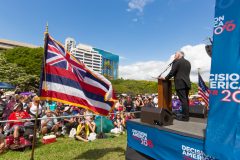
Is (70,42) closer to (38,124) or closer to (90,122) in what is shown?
(38,124)

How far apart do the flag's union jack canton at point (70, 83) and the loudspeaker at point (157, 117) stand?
5.58ft

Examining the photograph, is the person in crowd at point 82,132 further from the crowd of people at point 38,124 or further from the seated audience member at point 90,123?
the seated audience member at point 90,123

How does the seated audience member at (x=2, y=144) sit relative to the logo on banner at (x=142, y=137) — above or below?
below

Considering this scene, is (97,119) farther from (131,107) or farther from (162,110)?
(162,110)

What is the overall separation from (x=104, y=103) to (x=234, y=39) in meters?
4.26

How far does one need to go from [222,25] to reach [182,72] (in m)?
2.59

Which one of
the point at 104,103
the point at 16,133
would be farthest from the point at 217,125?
the point at 16,133

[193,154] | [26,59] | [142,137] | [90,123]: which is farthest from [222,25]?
[26,59]

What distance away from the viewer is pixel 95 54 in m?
184

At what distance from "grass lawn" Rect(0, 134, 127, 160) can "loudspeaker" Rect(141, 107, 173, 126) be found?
2109 millimetres

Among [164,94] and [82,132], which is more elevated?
[164,94]

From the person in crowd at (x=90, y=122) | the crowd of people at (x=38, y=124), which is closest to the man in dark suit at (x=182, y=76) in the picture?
the crowd of people at (x=38, y=124)

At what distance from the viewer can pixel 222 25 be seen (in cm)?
273

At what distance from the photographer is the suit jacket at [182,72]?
5.21 metres
